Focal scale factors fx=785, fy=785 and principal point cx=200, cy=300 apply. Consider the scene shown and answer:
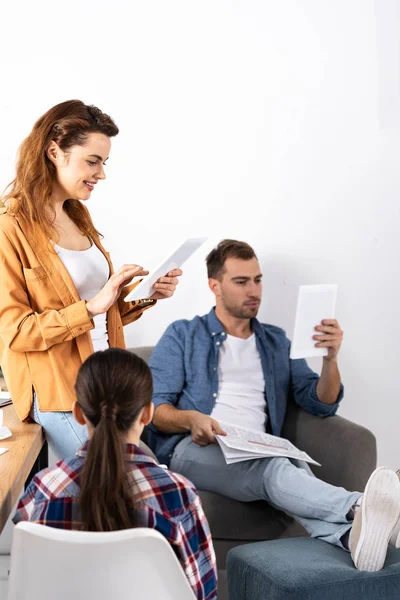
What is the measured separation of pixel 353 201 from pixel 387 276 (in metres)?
0.34

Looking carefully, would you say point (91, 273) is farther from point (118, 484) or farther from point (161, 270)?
point (118, 484)

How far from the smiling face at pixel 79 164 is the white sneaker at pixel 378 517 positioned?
999 millimetres

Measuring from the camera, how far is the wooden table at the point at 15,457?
147cm

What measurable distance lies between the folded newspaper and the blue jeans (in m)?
0.56

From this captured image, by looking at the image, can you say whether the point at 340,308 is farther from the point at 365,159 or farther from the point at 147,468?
the point at 147,468

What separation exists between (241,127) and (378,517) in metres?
1.71

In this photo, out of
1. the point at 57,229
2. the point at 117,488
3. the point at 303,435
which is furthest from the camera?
the point at 303,435

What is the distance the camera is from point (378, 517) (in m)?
1.88

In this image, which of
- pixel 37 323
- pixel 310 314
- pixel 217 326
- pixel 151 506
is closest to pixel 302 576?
pixel 151 506

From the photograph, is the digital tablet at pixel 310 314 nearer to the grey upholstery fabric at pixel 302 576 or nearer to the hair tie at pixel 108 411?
the grey upholstery fabric at pixel 302 576

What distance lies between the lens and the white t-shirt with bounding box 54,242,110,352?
6.46ft

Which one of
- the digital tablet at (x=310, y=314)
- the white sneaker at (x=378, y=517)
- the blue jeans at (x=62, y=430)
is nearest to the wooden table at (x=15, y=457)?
the blue jeans at (x=62, y=430)

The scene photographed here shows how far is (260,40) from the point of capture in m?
3.04

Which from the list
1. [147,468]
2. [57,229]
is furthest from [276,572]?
[57,229]
